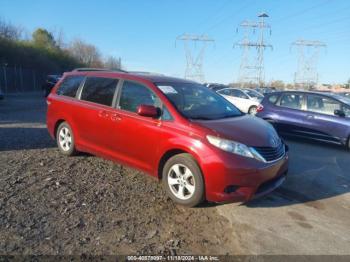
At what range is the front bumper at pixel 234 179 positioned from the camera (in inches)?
172

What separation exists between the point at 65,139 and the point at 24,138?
226cm

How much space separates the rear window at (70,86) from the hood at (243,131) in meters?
2.98

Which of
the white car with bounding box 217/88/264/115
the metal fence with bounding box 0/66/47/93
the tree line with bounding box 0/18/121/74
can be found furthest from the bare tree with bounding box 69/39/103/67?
the white car with bounding box 217/88/264/115

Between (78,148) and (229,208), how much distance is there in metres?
3.19

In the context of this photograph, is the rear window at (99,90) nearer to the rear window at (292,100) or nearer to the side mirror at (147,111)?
the side mirror at (147,111)

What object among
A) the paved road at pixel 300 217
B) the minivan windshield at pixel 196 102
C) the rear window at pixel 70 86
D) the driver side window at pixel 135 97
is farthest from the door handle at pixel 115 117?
the paved road at pixel 300 217

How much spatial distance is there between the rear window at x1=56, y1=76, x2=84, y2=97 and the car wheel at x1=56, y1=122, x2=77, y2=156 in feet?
2.00

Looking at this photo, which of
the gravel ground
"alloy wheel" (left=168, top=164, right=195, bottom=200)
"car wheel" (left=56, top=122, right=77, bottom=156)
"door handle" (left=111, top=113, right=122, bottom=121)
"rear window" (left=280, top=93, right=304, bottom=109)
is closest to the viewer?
the gravel ground

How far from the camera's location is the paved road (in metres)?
3.86

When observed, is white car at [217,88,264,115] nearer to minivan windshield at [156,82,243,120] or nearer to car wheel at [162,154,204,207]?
minivan windshield at [156,82,243,120]

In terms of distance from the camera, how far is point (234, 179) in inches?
173

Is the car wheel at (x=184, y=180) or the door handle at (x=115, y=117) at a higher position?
the door handle at (x=115, y=117)

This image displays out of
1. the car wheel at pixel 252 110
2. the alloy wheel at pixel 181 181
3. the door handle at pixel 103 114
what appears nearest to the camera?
the alloy wheel at pixel 181 181

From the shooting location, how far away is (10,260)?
326 cm
